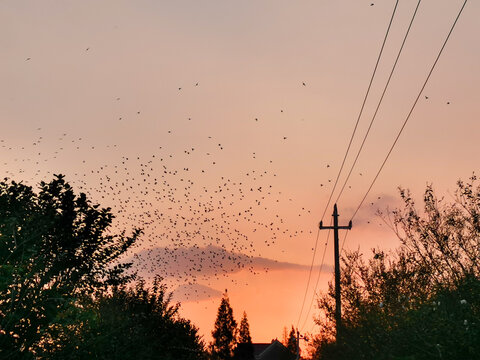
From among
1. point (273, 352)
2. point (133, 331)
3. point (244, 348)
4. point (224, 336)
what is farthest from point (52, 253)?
point (273, 352)

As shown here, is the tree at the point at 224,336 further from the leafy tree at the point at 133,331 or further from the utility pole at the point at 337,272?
the utility pole at the point at 337,272

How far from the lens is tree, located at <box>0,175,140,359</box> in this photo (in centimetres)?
1886

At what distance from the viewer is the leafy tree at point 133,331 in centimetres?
2131

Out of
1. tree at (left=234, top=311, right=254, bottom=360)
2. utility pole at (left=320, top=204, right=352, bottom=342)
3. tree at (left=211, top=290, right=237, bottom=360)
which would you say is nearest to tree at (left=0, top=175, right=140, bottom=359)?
utility pole at (left=320, top=204, right=352, bottom=342)

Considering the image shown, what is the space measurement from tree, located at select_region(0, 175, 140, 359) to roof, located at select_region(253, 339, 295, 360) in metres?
95.2

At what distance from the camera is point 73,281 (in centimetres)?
3206

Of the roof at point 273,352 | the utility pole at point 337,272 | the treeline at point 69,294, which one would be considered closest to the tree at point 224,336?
the roof at point 273,352

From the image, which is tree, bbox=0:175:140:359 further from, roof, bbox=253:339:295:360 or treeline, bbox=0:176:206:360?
Answer: roof, bbox=253:339:295:360

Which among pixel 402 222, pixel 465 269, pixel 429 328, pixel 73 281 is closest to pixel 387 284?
pixel 402 222

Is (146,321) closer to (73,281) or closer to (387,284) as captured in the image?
(73,281)

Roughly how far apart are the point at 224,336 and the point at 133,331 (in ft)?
302

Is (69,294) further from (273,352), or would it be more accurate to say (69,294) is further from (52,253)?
(273,352)

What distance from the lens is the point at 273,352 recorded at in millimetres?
130000

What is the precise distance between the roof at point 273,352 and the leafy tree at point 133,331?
8179 cm
